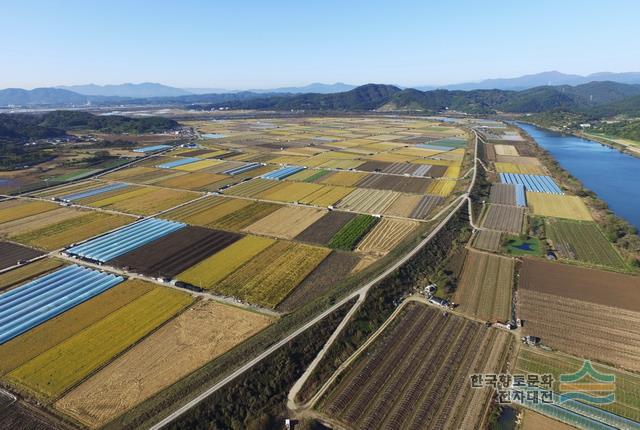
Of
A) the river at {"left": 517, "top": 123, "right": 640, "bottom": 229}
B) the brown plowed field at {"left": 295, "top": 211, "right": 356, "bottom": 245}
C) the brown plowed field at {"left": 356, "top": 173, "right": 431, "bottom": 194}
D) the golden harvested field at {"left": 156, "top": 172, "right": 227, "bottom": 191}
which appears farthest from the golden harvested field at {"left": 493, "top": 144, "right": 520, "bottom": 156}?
the golden harvested field at {"left": 156, "top": 172, "right": 227, "bottom": 191}

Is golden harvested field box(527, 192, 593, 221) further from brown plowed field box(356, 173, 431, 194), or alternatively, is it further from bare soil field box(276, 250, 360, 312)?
bare soil field box(276, 250, 360, 312)

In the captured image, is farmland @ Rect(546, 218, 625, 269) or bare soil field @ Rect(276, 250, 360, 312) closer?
bare soil field @ Rect(276, 250, 360, 312)

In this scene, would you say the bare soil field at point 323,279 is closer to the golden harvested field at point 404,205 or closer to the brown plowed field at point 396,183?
the golden harvested field at point 404,205

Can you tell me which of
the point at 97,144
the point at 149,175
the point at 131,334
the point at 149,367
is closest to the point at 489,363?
the point at 149,367

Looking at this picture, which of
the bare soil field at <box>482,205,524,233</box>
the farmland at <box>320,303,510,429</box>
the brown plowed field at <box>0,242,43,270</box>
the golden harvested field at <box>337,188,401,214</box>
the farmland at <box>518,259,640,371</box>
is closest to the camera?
the farmland at <box>320,303,510,429</box>

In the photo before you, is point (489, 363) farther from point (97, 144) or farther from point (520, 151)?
point (97, 144)

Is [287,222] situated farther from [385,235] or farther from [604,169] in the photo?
[604,169]

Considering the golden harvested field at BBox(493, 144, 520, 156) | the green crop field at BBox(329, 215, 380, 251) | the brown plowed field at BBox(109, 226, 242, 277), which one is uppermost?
the golden harvested field at BBox(493, 144, 520, 156)

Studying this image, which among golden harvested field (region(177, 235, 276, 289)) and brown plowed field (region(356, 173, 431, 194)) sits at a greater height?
brown plowed field (region(356, 173, 431, 194))

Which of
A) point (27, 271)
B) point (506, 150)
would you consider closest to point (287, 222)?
point (27, 271)
